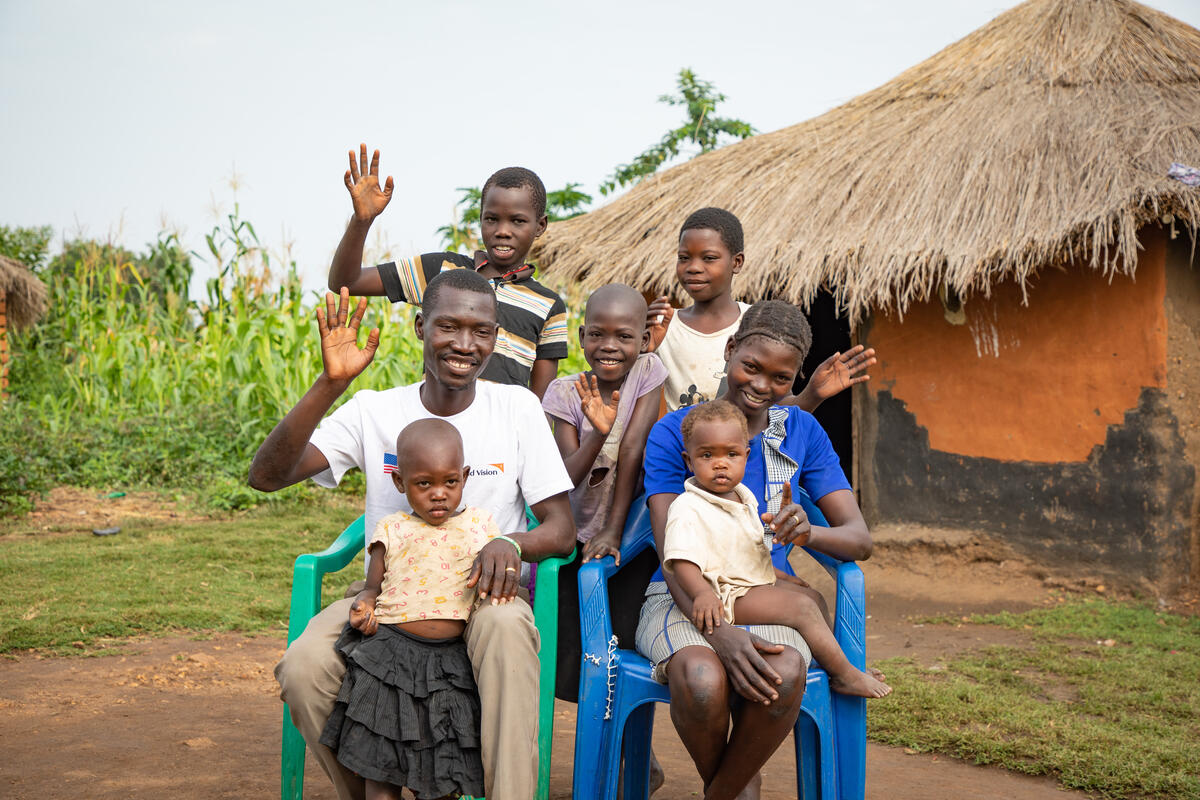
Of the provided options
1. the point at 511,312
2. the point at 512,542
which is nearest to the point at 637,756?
the point at 512,542

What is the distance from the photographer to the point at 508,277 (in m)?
3.32

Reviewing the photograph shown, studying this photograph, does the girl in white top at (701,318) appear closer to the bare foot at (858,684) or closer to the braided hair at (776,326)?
the braided hair at (776,326)

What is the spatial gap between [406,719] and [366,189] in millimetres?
1542

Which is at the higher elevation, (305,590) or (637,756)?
(305,590)

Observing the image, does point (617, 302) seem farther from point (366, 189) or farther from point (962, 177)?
point (962, 177)

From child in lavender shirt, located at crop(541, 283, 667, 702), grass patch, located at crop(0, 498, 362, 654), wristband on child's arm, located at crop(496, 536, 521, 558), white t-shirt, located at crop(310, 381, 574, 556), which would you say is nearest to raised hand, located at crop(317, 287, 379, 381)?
white t-shirt, located at crop(310, 381, 574, 556)

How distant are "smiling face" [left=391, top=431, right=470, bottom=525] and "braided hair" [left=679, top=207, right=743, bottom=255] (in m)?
1.33

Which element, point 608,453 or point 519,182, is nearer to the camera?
point 608,453

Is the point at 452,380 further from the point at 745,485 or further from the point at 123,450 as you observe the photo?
the point at 123,450

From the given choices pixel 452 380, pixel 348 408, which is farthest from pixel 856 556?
pixel 348 408

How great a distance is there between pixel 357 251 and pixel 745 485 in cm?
147

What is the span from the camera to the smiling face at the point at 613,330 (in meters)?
2.88

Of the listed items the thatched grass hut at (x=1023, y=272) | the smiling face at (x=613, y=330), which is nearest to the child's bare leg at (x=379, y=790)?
the smiling face at (x=613, y=330)

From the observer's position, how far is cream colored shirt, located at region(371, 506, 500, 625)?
Answer: 2314 millimetres
